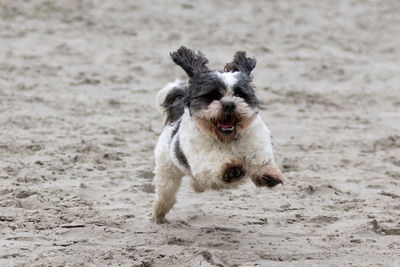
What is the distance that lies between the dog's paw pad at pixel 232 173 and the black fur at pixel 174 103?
1.00 m

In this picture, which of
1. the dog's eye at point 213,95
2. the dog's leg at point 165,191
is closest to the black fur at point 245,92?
the dog's eye at point 213,95

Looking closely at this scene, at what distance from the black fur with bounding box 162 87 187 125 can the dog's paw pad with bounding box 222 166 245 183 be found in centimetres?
100

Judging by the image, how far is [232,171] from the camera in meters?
4.37

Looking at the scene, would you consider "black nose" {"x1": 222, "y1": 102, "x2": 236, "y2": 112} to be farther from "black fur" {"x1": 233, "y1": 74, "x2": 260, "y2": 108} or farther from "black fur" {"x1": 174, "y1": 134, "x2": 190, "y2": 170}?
"black fur" {"x1": 174, "y1": 134, "x2": 190, "y2": 170}

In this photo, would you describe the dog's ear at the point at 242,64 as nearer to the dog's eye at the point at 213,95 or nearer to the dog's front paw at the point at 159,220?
the dog's eye at the point at 213,95

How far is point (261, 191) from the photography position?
19.5 ft

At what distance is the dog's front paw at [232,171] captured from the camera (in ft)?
14.3

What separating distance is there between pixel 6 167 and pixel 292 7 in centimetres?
1050

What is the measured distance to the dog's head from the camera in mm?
4453

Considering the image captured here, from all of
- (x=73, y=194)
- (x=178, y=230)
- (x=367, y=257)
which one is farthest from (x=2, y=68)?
(x=367, y=257)

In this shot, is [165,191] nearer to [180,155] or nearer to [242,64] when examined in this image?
[180,155]

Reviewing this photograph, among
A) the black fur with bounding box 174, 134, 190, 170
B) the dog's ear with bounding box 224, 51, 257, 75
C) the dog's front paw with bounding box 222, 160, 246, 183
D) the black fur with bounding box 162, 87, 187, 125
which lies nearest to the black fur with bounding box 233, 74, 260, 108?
the dog's ear with bounding box 224, 51, 257, 75

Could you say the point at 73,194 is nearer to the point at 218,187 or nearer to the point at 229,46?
the point at 218,187

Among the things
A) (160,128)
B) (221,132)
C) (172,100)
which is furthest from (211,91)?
(160,128)
